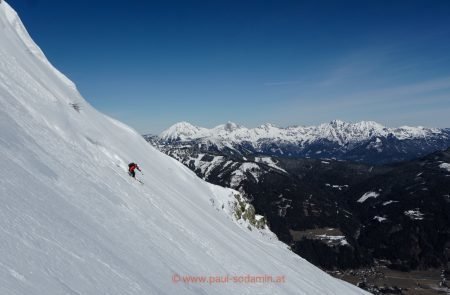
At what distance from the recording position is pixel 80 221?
11945 millimetres

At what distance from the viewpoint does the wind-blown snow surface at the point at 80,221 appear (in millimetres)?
8609

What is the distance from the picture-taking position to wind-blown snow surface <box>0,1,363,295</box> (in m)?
8.61

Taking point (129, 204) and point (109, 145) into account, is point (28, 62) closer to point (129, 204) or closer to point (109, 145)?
point (109, 145)

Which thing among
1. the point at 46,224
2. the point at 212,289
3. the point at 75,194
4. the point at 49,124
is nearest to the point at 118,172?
the point at 49,124

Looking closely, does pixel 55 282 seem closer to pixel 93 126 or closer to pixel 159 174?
pixel 93 126

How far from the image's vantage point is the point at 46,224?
1005 cm

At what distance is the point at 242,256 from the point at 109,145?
11999 mm

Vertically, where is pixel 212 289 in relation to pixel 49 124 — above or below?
below

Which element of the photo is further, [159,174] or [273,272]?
[159,174]

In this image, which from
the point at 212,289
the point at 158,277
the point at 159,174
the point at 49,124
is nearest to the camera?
the point at 158,277

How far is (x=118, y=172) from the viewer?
22719 millimetres

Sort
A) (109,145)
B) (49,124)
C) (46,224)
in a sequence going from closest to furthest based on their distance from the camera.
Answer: (46,224), (49,124), (109,145)

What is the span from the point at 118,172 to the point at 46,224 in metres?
12.8

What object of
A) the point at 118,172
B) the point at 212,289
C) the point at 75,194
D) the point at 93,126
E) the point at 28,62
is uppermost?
the point at 28,62
